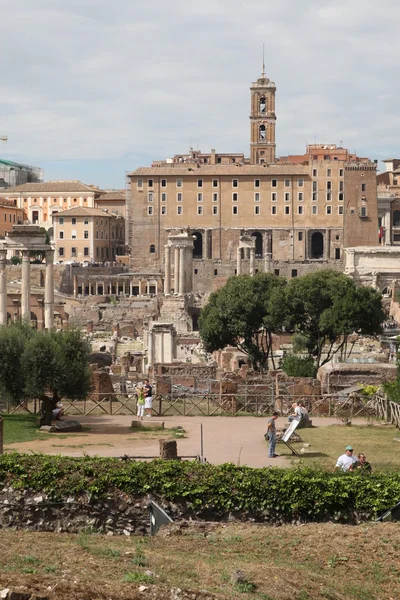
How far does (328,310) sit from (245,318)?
11.8 ft

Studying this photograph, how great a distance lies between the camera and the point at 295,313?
3941 cm

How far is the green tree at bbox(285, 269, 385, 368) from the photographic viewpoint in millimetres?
38219

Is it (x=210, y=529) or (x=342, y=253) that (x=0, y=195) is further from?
(x=210, y=529)

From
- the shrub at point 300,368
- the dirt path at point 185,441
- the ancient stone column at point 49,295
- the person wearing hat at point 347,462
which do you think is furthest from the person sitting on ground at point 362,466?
the ancient stone column at point 49,295

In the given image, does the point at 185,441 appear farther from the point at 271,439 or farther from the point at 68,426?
the point at 68,426

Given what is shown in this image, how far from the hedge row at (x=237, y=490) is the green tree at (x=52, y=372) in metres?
8.57

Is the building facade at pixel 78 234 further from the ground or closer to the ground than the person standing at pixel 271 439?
further from the ground

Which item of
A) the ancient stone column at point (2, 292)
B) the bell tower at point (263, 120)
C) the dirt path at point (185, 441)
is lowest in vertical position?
the dirt path at point (185, 441)

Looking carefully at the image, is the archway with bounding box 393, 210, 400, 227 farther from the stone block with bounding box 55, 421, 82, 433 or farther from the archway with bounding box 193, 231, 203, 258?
the stone block with bounding box 55, 421, 82, 433

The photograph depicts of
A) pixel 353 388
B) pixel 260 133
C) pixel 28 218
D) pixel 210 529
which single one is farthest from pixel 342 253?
pixel 210 529

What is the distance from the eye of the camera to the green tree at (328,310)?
38.2m

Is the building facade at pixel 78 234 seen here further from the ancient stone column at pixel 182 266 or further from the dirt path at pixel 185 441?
the dirt path at pixel 185 441

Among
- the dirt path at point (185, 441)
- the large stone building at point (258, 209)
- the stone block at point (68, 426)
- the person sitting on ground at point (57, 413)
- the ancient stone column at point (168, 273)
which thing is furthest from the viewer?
the large stone building at point (258, 209)

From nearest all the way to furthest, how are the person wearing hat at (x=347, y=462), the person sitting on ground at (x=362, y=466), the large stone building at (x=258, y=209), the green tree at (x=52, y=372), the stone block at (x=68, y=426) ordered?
the person sitting on ground at (x=362, y=466) < the person wearing hat at (x=347, y=462) < the stone block at (x=68, y=426) < the green tree at (x=52, y=372) < the large stone building at (x=258, y=209)
